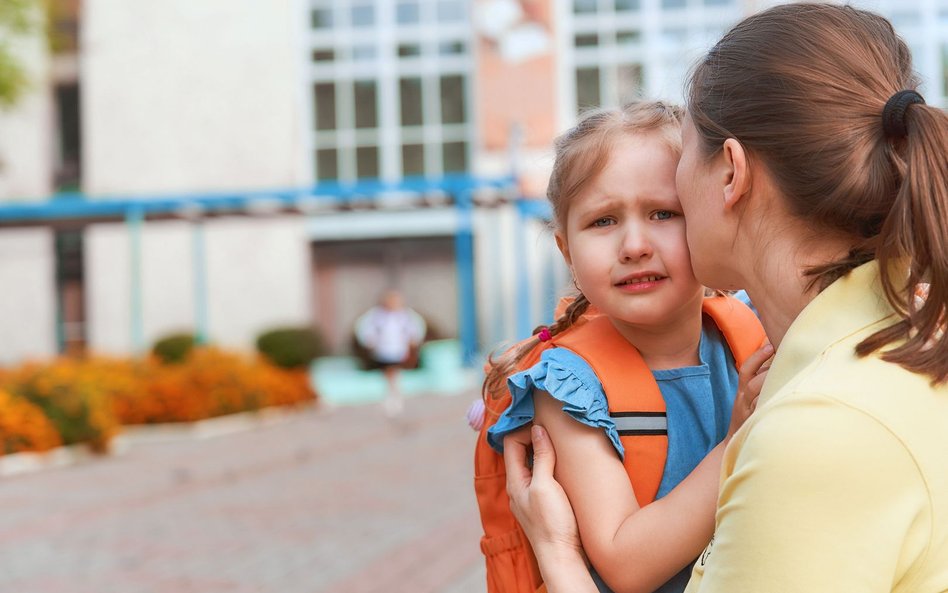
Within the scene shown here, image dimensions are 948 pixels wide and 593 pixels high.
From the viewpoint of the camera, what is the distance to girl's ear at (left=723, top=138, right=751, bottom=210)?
4.48 feet

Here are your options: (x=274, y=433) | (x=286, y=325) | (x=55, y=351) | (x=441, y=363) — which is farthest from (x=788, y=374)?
(x=55, y=351)

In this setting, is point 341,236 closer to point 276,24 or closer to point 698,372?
point 276,24

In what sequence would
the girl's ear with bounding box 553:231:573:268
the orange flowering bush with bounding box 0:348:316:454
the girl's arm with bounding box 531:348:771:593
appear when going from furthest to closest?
1. the orange flowering bush with bounding box 0:348:316:454
2. the girl's ear with bounding box 553:231:573:268
3. the girl's arm with bounding box 531:348:771:593

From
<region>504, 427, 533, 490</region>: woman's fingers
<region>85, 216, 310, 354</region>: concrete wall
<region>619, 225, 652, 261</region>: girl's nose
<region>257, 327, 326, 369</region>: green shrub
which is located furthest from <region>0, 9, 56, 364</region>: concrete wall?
<region>619, 225, 652, 261</region>: girl's nose

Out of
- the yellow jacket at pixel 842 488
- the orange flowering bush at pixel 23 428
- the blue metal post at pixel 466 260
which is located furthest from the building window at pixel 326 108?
the yellow jacket at pixel 842 488

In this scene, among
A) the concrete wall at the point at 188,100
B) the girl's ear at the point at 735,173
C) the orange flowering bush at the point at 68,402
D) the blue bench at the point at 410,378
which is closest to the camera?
the girl's ear at the point at 735,173

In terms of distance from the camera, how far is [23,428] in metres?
11.9

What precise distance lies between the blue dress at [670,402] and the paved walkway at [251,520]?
14.2ft

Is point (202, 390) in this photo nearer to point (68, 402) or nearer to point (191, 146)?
point (68, 402)

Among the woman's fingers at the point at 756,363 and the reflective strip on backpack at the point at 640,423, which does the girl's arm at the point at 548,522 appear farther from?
the woman's fingers at the point at 756,363

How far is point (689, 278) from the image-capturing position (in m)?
1.66

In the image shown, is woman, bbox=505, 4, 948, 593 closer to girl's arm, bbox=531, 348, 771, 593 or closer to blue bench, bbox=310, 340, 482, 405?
girl's arm, bbox=531, 348, 771, 593

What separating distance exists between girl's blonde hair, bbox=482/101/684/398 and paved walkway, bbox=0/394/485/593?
13.9 feet

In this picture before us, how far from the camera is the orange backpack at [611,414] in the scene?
160cm
